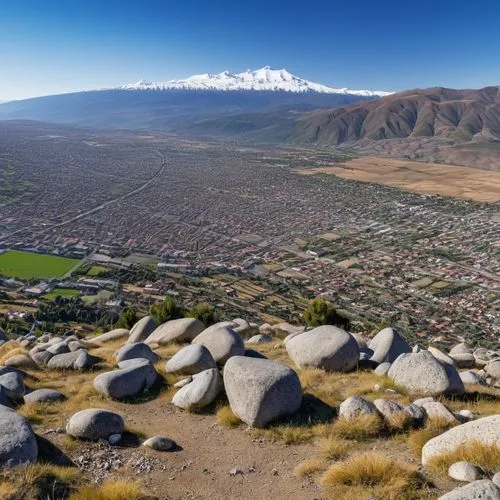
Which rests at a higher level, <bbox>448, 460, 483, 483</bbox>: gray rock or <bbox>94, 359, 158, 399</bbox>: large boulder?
<bbox>448, 460, 483, 483</bbox>: gray rock

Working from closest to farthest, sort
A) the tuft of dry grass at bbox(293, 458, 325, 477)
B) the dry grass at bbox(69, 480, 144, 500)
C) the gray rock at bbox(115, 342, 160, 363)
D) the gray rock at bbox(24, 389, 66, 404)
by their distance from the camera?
1. the dry grass at bbox(69, 480, 144, 500)
2. the tuft of dry grass at bbox(293, 458, 325, 477)
3. the gray rock at bbox(24, 389, 66, 404)
4. the gray rock at bbox(115, 342, 160, 363)

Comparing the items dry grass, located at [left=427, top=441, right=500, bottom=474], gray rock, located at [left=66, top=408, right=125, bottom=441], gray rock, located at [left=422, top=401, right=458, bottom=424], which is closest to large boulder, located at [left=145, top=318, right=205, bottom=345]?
gray rock, located at [left=66, top=408, right=125, bottom=441]

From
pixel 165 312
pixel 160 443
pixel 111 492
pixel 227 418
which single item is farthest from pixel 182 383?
pixel 165 312

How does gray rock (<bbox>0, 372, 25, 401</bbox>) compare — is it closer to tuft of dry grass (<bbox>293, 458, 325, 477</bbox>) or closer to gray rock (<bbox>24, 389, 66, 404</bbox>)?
gray rock (<bbox>24, 389, 66, 404</bbox>)

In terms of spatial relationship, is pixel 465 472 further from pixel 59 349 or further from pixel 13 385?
pixel 59 349

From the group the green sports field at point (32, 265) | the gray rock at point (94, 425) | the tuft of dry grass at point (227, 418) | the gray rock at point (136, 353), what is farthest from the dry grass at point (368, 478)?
the green sports field at point (32, 265)

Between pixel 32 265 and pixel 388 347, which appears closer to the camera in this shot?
pixel 388 347
